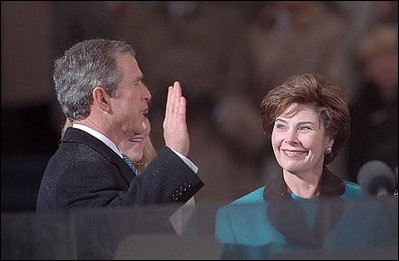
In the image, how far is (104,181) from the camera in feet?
9.60

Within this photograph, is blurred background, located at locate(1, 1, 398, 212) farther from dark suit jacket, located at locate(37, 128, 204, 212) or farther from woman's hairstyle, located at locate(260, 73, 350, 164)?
dark suit jacket, located at locate(37, 128, 204, 212)

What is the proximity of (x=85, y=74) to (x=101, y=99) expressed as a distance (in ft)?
0.24

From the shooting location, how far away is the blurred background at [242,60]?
20.0 feet

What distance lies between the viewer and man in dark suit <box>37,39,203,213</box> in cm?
287

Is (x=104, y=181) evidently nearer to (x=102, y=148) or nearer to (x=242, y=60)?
(x=102, y=148)

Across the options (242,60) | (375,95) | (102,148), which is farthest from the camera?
(242,60)

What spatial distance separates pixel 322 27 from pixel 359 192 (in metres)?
2.82

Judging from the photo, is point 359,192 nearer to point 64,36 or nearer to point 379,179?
point 379,179

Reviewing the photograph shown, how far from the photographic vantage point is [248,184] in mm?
6184

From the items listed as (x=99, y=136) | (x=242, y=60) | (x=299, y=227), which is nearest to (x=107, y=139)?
(x=99, y=136)

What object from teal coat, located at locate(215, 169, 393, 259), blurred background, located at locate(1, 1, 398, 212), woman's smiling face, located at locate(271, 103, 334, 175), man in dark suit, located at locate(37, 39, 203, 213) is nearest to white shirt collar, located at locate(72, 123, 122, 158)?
man in dark suit, located at locate(37, 39, 203, 213)

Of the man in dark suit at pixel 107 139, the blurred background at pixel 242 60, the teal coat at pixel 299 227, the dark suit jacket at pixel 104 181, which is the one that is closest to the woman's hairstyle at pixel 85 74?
the man in dark suit at pixel 107 139

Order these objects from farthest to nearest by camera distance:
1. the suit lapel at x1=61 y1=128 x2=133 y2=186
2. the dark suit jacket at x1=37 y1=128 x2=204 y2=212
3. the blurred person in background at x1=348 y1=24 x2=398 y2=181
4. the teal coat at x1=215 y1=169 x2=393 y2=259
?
the blurred person in background at x1=348 y1=24 x2=398 y2=181, the suit lapel at x1=61 y1=128 x2=133 y2=186, the dark suit jacket at x1=37 y1=128 x2=204 y2=212, the teal coat at x1=215 y1=169 x2=393 y2=259

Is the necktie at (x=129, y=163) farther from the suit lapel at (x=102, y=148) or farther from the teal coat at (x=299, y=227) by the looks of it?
the teal coat at (x=299, y=227)
